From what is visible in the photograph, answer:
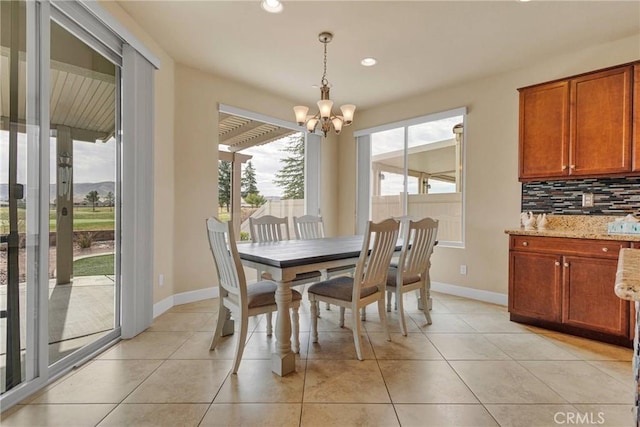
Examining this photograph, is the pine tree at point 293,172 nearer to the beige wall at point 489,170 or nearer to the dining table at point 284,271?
the beige wall at point 489,170

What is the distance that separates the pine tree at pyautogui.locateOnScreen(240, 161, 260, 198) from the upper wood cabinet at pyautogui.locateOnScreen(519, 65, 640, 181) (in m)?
3.22

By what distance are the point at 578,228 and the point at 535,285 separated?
2.62ft

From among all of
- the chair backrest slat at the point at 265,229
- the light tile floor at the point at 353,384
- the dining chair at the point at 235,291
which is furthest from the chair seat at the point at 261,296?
the chair backrest slat at the point at 265,229

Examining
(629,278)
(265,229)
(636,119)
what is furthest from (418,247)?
(636,119)

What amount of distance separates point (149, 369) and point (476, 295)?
11.6 ft

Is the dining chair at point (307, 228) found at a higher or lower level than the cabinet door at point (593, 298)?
higher

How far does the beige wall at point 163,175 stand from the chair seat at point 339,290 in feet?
5.67

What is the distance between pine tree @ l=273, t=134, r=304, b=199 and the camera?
4.89 meters

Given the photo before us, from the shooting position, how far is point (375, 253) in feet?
7.96

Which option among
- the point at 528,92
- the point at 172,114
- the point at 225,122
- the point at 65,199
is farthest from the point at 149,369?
the point at 528,92

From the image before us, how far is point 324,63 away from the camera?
348 centimetres

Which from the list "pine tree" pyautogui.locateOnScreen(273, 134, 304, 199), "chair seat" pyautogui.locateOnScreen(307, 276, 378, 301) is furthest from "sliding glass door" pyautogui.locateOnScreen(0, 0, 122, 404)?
"pine tree" pyautogui.locateOnScreen(273, 134, 304, 199)

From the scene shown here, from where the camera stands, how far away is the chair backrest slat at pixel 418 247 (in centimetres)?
283

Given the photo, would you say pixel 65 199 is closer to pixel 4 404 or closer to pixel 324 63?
pixel 4 404
